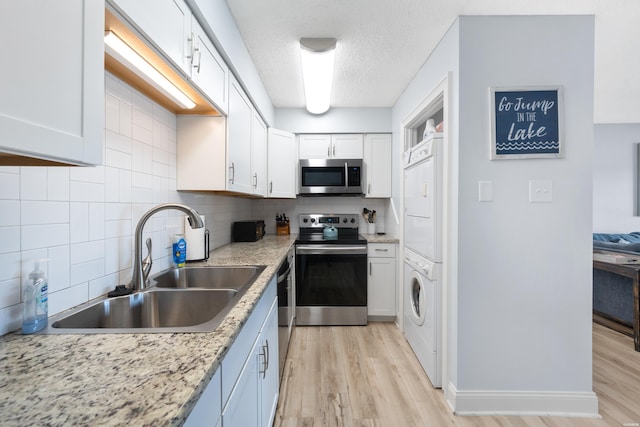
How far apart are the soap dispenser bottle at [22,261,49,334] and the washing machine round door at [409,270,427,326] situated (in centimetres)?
208

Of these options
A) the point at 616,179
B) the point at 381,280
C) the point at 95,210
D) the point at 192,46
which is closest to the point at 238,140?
the point at 192,46

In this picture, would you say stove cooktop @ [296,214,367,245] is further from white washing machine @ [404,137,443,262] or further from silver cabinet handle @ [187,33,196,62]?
silver cabinet handle @ [187,33,196,62]

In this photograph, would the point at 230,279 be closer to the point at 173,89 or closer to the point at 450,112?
the point at 173,89

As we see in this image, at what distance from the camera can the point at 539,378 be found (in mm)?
1794

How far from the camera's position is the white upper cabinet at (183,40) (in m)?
0.95

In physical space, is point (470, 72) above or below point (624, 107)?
below

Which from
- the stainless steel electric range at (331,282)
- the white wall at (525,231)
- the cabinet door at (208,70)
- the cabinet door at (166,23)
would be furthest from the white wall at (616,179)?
the cabinet door at (166,23)

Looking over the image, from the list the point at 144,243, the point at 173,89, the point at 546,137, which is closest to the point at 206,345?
the point at 144,243

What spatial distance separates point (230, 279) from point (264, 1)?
5.29 ft

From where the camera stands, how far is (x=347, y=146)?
3.51 metres

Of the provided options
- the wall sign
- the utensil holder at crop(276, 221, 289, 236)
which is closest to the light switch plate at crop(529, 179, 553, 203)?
the wall sign

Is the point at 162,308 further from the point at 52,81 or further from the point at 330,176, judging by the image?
the point at 330,176

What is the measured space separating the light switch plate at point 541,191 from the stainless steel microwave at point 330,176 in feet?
5.98

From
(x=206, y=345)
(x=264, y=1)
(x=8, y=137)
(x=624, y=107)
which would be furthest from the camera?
(x=624, y=107)
